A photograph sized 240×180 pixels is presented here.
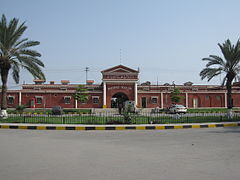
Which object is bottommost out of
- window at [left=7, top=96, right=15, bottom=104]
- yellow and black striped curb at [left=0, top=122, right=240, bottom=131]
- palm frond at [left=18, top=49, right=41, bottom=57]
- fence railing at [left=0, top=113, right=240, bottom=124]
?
yellow and black striped curb at [left=0, top=122, right=240, bottom=131]

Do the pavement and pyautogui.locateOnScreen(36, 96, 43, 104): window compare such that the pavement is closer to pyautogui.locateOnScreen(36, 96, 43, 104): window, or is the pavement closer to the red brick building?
the red brick building

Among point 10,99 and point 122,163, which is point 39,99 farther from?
point 122,163

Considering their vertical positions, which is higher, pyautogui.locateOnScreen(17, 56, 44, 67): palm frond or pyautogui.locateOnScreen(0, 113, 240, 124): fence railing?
pyautogui.locateOnScreen(17, 56, 44, 67): palm frond

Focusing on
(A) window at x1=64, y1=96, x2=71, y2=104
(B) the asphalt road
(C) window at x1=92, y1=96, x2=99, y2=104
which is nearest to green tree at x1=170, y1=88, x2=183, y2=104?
(C) window at x1=92, y1=96, x2=99, y2=104

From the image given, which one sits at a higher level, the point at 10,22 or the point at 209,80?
the point at 10,22

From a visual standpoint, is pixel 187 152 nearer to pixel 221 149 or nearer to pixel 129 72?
pixel 221 149

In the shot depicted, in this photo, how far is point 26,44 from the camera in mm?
20453

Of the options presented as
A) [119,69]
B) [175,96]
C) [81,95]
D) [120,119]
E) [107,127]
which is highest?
[119,69]

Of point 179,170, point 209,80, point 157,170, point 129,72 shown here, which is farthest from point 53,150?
point 129,72

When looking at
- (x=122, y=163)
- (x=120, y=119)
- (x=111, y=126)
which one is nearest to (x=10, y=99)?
(x=120, y=119)

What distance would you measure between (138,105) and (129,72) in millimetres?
6739

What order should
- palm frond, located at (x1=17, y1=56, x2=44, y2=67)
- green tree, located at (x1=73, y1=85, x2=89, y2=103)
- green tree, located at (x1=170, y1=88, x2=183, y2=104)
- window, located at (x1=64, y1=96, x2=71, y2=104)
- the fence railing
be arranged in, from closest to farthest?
1. the fence railing
2. palm frond, located at (x1=17, y1=56, x2=44, y2=67)
3. green tree, located at (x1=73, y1=85, x2=89, y2=103)
4. green tree, located at (x1=170, y1=88, x2=183, y2=104)
5. window, located at (x1=64, y1=96, x2=71, y2=104)

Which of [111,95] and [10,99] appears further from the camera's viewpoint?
[111,95]

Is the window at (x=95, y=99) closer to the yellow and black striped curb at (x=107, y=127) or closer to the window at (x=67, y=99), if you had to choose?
the window at (x=67, y=99)
